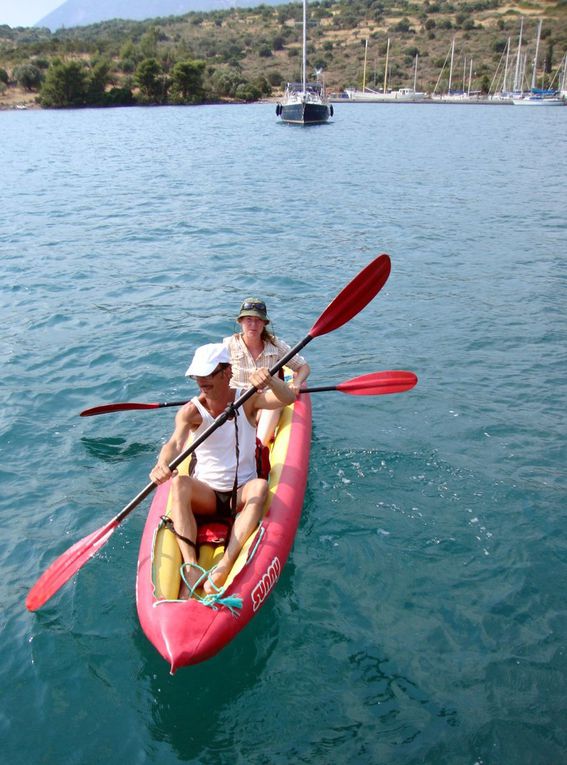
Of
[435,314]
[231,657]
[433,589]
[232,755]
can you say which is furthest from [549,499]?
[435,314]

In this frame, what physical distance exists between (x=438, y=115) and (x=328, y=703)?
168 ft

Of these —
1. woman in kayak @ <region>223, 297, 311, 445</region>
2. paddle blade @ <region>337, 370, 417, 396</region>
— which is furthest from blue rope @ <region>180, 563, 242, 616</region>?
paddle blade @ <region>337, 370, 417, 396</region>

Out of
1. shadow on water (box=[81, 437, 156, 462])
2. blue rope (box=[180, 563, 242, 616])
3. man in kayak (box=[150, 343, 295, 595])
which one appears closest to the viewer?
blue rope (box=[180, 563, 242, 616])

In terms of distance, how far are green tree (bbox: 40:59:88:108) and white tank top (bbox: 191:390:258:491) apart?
61.6 m

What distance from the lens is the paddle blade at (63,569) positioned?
4.41 meters

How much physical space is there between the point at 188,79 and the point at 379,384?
200 feet

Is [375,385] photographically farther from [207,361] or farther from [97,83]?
[97,83]

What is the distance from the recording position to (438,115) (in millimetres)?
49719

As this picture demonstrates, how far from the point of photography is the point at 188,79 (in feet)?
199

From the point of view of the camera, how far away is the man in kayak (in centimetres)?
431

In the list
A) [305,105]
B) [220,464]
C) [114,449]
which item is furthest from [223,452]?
[305,105]

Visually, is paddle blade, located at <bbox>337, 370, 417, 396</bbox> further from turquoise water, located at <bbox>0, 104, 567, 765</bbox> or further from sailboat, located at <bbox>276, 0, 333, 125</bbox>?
sailboat, located at <bbox>276, 0, 333, 125</bbox>

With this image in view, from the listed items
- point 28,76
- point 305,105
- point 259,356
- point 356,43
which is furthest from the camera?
point 356,43

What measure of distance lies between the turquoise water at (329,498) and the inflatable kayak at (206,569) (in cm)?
31
